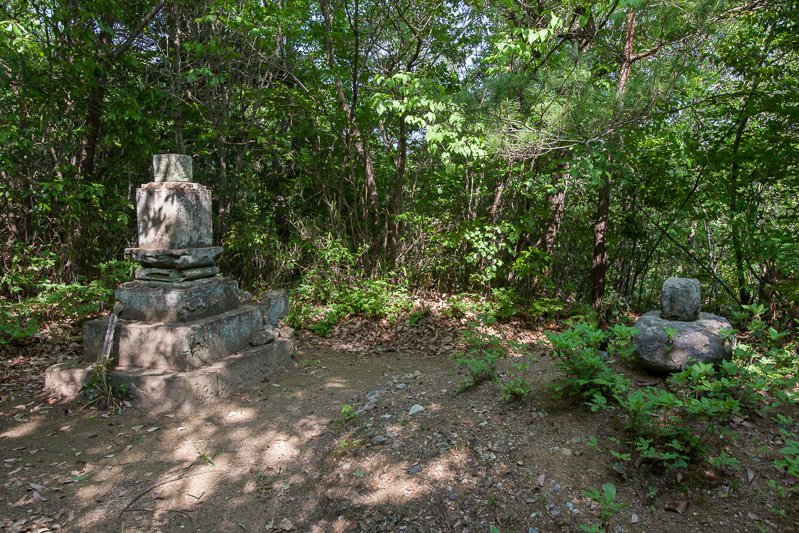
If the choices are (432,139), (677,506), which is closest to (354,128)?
(432,139)

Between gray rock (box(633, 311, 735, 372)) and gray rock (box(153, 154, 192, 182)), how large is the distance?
15.3 feet

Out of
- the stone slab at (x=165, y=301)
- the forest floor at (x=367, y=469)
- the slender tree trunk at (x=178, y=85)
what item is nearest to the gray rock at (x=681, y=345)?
the forest floor at (x=367, y=469)

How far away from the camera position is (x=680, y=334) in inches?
138

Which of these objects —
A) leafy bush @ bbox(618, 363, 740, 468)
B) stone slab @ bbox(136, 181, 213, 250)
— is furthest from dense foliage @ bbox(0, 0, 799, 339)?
leafy bush @ bbox(618, 363, 740, 468)

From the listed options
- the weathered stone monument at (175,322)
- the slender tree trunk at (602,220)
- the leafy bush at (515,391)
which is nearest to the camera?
the leafy bush at (515,391)

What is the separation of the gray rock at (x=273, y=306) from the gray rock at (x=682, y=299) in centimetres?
424

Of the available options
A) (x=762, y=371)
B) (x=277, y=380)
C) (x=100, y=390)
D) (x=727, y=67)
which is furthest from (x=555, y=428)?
(x=727, y=67)

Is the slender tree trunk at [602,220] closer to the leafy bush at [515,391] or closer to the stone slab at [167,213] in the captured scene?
the leafy bush at [515,391]

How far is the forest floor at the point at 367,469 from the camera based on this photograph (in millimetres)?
2381

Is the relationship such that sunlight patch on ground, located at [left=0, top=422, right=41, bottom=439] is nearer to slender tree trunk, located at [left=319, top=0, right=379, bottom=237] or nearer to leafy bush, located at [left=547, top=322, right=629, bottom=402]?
leafy bush, located at [left=547, top=322, right=629, bottom=402]

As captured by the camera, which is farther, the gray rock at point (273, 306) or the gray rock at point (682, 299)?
the gray rock at point (273, 306)

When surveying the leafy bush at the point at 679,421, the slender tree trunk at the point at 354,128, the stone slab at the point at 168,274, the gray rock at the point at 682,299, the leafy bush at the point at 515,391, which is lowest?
the leafy bush at the point at 515,391

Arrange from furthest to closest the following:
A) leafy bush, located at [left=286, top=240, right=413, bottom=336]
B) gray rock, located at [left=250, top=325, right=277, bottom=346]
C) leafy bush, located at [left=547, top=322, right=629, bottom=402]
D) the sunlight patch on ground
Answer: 1. leafy bush, located at [left=286, top=240, right=413, bottom=336]
2. gray rock, located at [left=250, top=325, right=277, bottom=346]
3. the sunlight patch on ground
4. leafy bush, located at [left=547, top=322, right=629, bottom=402]

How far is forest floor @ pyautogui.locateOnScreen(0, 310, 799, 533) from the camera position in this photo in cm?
238
